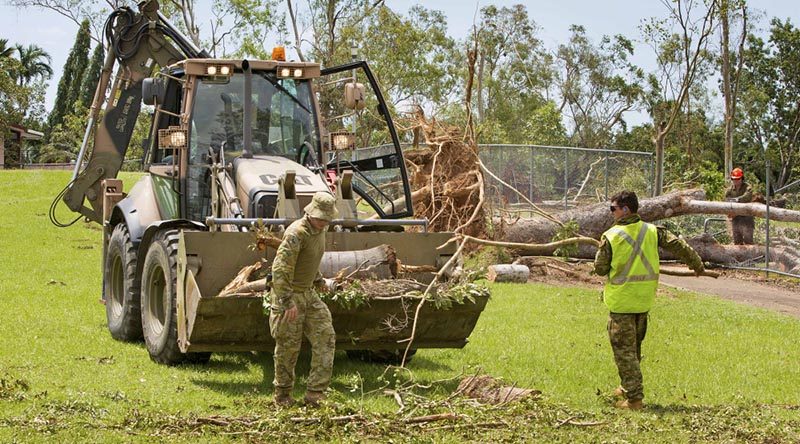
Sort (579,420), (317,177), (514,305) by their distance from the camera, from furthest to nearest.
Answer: (514,305) < (317,177) < (579,420)

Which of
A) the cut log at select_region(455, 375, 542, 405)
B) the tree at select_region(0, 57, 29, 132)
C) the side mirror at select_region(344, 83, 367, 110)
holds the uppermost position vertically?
the tree at select_region(0, 57, 29, 132)

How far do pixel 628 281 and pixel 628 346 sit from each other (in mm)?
561

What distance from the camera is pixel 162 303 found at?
10969mm

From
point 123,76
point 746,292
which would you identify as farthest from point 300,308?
point 746,292

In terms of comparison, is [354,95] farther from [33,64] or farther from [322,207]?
[33,64]

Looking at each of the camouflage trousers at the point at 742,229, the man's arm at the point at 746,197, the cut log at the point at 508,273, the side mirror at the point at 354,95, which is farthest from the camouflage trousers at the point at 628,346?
the man's arm at the point at 746,197

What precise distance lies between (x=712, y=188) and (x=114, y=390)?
24.6 m

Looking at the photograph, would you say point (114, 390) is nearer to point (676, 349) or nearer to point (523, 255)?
point (676, 349)

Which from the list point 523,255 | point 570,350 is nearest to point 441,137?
point 523,255

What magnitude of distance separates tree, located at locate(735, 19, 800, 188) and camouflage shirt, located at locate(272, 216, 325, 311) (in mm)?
49790

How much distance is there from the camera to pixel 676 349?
40.8ft

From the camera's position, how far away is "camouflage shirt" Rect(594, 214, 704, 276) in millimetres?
9406

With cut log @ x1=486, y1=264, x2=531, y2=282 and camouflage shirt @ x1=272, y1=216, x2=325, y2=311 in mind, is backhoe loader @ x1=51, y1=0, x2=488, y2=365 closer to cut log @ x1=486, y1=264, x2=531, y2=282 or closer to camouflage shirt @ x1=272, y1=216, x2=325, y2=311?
camouflage shirt @ x1=272, y1=216, x2=325, y2=311

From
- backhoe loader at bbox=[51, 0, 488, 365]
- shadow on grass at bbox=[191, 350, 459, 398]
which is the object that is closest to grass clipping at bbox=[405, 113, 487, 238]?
backhoe loader at bbox=[51, 0, 488, 365]
